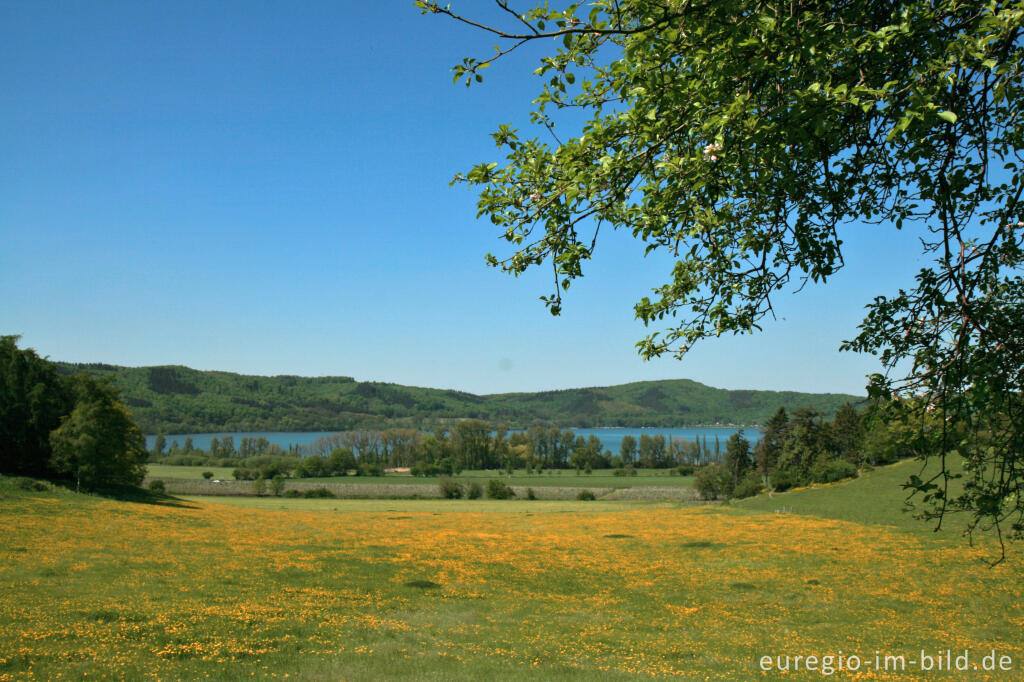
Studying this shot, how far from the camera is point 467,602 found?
1698 centimetres

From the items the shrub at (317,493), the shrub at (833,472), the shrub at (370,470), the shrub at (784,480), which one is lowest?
the shrub at (370,470)

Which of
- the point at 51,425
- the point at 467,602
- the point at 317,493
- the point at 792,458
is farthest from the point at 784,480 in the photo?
the point at 51,425

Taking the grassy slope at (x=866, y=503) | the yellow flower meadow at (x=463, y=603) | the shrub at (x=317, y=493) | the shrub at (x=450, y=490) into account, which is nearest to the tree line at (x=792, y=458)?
the grassy slope at (x=866, y=503)

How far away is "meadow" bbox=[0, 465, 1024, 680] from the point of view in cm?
1116

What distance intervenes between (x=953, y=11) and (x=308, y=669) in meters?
13.0

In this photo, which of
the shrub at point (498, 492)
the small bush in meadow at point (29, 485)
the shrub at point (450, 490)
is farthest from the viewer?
the shrub at point (450, 490)

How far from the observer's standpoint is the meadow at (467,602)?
1116cm

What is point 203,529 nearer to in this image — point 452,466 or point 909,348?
point 909,348

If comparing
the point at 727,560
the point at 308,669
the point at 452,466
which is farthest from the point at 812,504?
the point at 452,466

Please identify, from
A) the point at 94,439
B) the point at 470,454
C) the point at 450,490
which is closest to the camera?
the point at 94,439

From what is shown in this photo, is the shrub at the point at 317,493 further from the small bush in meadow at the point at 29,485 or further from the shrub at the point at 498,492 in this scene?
the small bush in meadow at the point at 29,485

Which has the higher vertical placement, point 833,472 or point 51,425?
point 51,425

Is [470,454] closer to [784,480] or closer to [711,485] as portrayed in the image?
[711,485]

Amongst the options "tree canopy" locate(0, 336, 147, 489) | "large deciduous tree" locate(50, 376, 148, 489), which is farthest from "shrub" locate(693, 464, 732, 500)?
"tree canopy" locate(0, 336, 147, 489)
